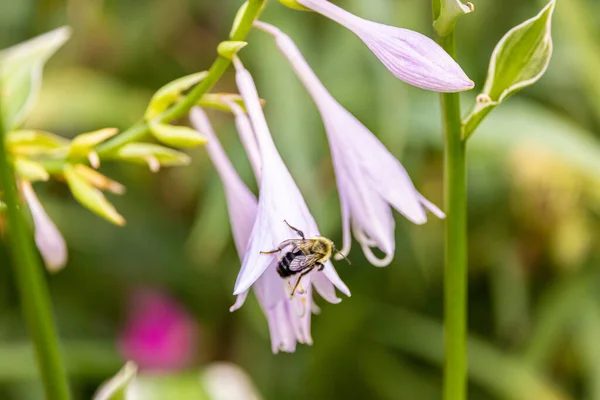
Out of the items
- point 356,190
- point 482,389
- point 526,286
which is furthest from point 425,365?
point 356,190

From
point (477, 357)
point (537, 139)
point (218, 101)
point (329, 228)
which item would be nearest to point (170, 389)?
point (329, 228)

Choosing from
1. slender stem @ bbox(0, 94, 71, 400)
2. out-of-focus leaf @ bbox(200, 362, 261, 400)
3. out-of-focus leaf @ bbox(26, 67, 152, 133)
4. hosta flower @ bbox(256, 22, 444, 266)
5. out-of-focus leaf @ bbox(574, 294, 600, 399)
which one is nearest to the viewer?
slender stem @ bbox(0, 94, 71, 400)

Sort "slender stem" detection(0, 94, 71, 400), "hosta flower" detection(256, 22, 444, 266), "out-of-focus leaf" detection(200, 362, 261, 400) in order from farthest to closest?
1. "out-of-focus leaf" detection(200, 362, 261, 400)
2. "hosta flower" detection(256, 22, 444, 266)
3. "slender stem" detection(0, 94, 71, 400)

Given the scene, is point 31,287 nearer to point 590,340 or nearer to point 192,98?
point 192,98

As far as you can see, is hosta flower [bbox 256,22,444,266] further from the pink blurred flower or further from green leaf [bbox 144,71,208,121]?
the pink blurred flower

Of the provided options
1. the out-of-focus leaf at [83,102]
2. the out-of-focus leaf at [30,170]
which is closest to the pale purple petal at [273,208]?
the out-of-focus leaf at [30,170]

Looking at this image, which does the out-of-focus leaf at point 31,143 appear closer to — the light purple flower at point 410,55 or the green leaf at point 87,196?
the green leaf at point 87,196

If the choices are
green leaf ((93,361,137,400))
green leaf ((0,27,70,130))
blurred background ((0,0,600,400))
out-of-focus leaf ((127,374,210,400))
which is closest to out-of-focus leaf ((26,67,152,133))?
blurred background ((0,0,600,400))
